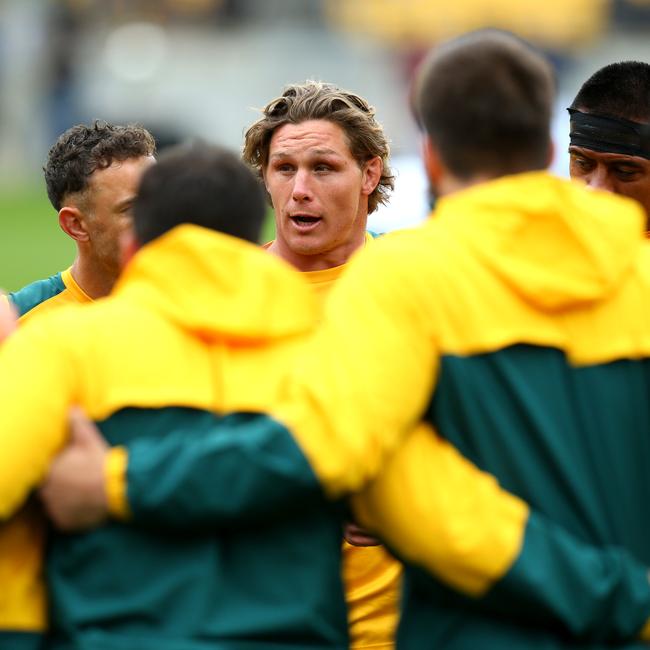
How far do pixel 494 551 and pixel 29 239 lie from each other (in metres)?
30.5

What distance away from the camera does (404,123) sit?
4075cm

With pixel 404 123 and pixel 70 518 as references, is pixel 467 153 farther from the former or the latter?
pixel 404 123

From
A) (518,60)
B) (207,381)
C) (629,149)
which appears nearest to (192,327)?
(207,381)

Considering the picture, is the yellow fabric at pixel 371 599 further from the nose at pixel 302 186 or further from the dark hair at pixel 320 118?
the dark hair at pixel 320 118

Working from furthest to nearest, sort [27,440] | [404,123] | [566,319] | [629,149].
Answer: [404,123] < [629,149] < [566,319] < [27,440]

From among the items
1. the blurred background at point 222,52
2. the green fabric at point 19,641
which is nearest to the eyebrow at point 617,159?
the green fabric at point 19,641

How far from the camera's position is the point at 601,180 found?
4996 mm

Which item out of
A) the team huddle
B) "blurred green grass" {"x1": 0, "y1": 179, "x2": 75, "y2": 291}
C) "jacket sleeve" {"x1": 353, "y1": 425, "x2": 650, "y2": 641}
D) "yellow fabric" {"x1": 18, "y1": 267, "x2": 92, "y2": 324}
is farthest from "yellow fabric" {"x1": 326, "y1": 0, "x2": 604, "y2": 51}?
"jacket sleeve" {"x1": 353, "y1": 425, "x2": 650, "y2": 641}

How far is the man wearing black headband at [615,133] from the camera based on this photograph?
16.2 ft

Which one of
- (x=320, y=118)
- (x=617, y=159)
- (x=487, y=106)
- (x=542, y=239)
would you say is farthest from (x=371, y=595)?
(x=487, y=106)

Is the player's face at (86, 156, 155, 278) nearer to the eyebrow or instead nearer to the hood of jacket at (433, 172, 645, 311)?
the eyebrow

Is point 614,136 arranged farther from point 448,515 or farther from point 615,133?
point 448,515

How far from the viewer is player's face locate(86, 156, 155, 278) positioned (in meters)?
5.85

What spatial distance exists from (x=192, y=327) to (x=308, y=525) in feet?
1.71
